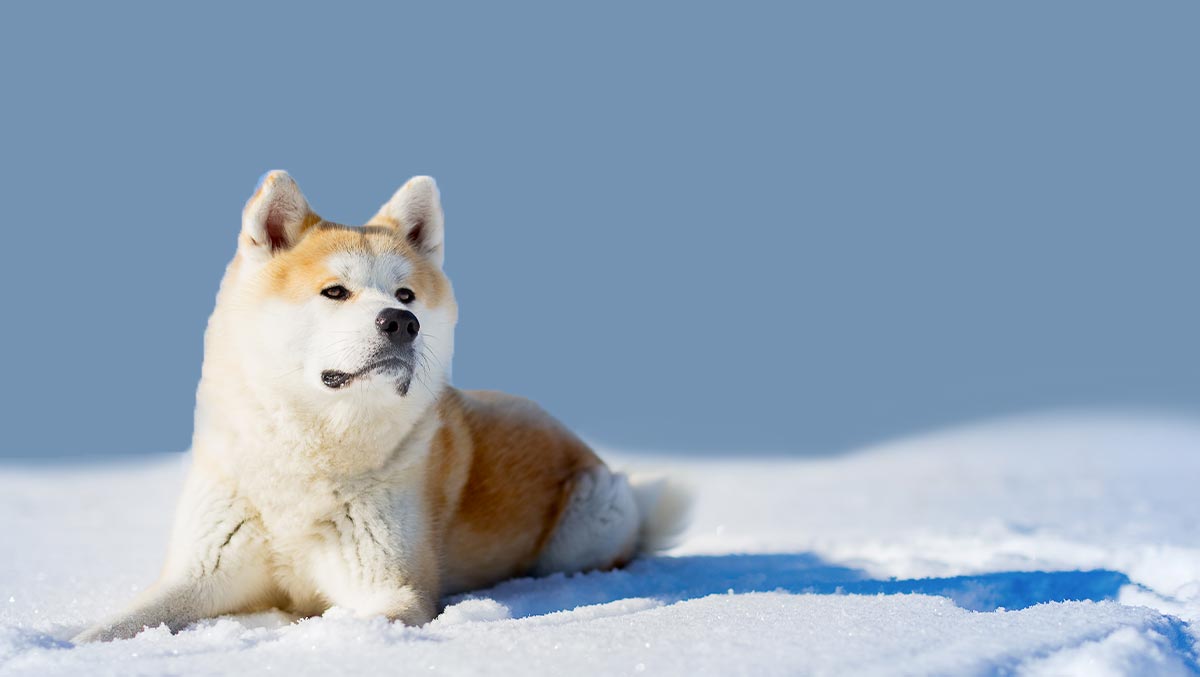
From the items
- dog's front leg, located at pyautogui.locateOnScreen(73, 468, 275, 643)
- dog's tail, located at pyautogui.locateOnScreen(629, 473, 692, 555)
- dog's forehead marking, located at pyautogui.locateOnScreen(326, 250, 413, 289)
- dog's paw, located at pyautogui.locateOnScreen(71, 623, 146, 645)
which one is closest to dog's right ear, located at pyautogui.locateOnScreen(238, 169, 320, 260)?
dog's forehead marking, located at pyautogui.locateOnScreen(326, 250, 413, 289)

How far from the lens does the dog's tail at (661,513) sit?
18.0 ft

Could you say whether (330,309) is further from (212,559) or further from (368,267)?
(212,559)

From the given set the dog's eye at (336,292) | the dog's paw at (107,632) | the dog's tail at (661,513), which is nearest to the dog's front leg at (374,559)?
the dog's paw at (107,632)

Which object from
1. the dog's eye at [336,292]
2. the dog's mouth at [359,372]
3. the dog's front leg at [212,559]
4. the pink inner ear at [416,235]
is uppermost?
the pink inner ear at [416,235]

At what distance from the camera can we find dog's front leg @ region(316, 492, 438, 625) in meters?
3.75

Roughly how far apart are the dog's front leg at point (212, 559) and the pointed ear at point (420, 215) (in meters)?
1.31

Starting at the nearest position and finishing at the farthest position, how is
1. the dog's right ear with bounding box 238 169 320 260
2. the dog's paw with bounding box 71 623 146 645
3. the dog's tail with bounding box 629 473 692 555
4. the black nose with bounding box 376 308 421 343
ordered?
the dog's paw with bounding box 71 623 146 645 → the black nose with bounding box 376 308 421 343 → the dog's right ear with bounding box 238 169 320 260 → the dog's tail with bounding box 629 473 692 555

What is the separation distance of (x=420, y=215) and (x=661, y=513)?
2172 millimetres

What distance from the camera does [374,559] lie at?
380 cm

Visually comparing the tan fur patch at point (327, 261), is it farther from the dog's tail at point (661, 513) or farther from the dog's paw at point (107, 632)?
the dog's tail at point (661, 513)

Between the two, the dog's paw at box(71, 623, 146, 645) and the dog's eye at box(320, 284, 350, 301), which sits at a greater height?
the dog's eye at box(320, 284, 350, 301)

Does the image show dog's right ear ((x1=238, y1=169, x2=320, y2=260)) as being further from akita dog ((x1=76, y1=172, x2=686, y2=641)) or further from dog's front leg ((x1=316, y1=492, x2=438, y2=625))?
dog's front leg ((x1=316, y1=492, x2=438, y2=625))

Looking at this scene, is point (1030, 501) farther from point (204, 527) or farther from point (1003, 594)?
point (204, 527)

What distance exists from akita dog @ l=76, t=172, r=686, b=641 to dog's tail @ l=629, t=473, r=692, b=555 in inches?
59.9
